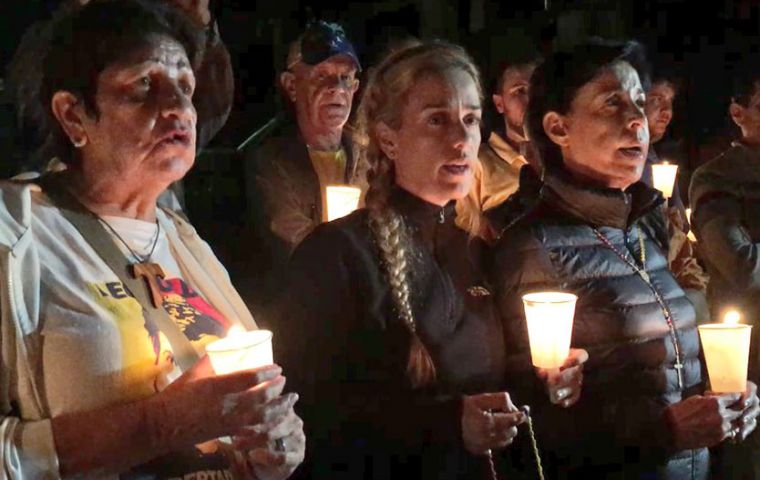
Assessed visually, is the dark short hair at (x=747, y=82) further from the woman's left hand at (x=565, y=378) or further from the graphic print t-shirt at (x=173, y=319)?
the graphic print t-shirt at (x=173, y=319)

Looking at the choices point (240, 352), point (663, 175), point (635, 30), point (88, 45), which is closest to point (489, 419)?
point (240, 352)

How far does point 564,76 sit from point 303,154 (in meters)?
1.66

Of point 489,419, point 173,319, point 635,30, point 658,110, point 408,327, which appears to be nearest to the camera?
point 173,319

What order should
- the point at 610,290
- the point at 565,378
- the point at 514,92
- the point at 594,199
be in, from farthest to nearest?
the point at 514,92, the point at 594,199, the point at 610,290, the point at 565,378

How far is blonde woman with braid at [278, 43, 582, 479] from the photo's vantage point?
251 cm

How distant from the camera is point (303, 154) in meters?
4.39

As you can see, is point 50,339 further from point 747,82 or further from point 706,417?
point 747,82

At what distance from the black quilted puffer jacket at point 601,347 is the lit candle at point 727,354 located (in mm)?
169

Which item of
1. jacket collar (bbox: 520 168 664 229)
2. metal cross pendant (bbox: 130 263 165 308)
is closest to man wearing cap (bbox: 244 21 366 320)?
jacket collar (bbox: 520 168 664 229)

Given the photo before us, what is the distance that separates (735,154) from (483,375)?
2779 millimetres

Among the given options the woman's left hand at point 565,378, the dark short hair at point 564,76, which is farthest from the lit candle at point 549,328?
the dark short hair at point 564,76

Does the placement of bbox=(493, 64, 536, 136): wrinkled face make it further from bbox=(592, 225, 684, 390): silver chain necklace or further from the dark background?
bbox=(592, 225, 684, 390): silver chain necklace

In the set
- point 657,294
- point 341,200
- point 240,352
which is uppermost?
point 341,200

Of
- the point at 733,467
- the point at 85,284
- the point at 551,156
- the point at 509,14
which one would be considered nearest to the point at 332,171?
the point at 551,156
